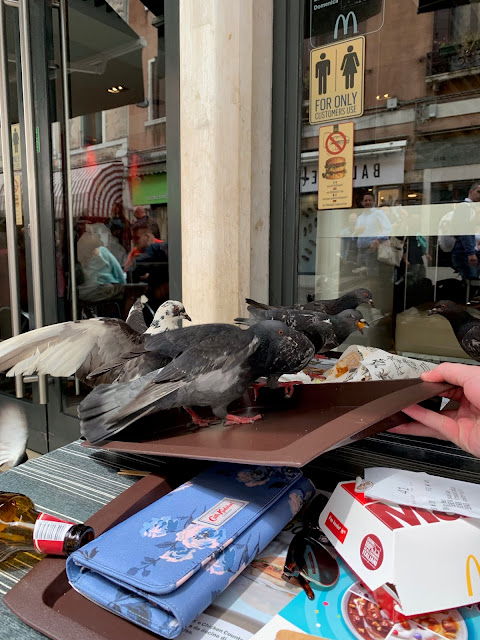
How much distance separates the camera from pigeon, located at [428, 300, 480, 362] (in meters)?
1.96

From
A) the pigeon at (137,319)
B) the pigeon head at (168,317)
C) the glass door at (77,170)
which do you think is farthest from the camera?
the glass door at (77,170)

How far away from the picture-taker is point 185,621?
0.55m

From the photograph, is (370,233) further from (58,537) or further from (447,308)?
(58,537)

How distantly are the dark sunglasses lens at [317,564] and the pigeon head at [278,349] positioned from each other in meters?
0.35

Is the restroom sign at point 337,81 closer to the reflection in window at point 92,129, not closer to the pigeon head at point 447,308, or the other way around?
the pigeon head at point 447,308

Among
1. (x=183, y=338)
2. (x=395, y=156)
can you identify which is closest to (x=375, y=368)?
(x=183, y=338)

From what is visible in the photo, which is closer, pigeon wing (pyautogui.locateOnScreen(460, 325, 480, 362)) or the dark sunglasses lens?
the dark sunglasses lens

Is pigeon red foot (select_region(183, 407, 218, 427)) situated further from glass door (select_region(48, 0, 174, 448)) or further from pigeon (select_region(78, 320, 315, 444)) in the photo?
glass door (select_region(48, 0, 174, 448))

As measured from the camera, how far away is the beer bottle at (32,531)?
0.67 metres

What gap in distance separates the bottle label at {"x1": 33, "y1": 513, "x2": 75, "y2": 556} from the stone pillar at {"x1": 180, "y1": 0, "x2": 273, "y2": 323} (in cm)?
120

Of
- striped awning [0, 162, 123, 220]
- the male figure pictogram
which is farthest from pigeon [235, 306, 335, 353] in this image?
striped awning [0, 162, 123, 220]

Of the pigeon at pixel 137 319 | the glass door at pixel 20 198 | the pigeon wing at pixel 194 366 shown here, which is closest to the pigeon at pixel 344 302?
the pigeon at pixel 137 319

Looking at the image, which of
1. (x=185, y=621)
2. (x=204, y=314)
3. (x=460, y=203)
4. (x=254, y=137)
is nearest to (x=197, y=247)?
(x=204, y=314)

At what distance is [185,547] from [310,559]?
7.9 inches
